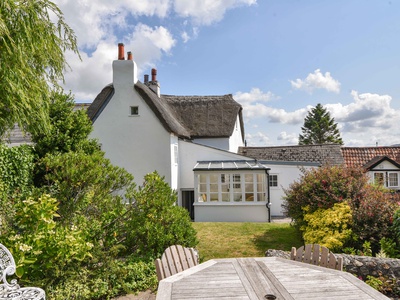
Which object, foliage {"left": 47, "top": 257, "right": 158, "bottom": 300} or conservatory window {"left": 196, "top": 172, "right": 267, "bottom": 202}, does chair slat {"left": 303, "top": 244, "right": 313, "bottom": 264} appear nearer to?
foliage {"left": 47, "top": 257, "right": 158, "bottom": 300}

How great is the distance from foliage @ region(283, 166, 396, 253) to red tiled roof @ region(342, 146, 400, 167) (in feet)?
46.2

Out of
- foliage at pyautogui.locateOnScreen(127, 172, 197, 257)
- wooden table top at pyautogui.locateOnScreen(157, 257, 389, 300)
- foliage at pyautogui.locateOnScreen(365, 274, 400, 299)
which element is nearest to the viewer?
wooden table top at pyautogui.locateOnScreen(157, 257, 389, 300)

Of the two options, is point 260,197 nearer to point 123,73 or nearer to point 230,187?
point 230,187

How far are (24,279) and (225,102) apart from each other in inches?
693

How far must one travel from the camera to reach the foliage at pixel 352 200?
22.6 feet

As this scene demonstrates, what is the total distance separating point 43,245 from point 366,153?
23630mm

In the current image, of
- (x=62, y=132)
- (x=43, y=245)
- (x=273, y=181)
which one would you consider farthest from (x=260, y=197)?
(x=43, y=245)

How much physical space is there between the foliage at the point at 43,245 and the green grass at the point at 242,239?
10.4 ft

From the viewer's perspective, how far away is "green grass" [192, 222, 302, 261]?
25.9ft

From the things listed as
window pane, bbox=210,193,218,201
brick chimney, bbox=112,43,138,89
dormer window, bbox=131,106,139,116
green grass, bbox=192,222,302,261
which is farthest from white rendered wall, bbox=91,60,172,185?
green grass, bbox=192,222,302,261

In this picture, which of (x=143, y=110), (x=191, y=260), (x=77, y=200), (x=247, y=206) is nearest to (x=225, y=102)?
(x=143, y=110)

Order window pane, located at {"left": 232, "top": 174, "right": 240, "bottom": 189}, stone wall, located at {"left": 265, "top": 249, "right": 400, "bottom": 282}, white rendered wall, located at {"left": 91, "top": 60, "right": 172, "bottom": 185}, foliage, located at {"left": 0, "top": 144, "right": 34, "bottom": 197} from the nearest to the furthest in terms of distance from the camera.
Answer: stone wall, located at {"left": 265, "top": 249, "right": 400, "bottom": 282} → foliage, located at {"left": 0, "top": 144, "right": 34, "bottom": 197} → white rendered wall, located at {"left": 91, "top": 60, "right": 172, "bottom": 185} → window pane, located at {"left": 232, "top": 174, "right": 240, "bottom": 189}

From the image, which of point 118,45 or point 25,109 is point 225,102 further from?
point 25,109

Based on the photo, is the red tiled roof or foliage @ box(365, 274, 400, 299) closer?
foliage @ box(365, 274, 400, 299)
